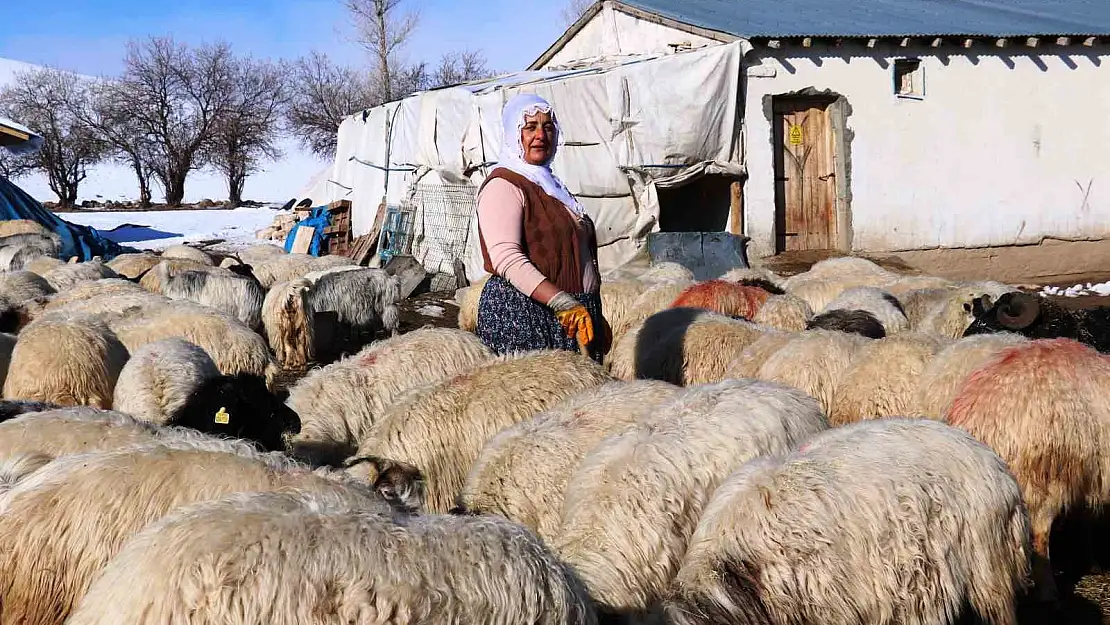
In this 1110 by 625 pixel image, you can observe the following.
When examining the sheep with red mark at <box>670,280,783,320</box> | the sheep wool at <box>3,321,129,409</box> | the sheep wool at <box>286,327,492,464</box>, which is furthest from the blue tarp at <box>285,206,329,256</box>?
the sheep wool at <box>286,327,492,464</box>

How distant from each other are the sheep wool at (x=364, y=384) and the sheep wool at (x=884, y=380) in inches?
71.7

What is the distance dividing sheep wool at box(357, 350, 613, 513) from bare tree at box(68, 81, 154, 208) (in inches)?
1967

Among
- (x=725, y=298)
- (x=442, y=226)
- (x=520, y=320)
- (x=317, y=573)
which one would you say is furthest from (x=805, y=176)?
(x=317, y=573)

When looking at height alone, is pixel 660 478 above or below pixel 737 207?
below

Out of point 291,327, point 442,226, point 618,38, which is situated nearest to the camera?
point 291,327

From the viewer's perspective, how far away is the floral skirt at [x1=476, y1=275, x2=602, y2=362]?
4.62 m

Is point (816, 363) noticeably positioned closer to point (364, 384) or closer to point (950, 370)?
point (950, 370)

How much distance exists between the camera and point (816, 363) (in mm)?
5336

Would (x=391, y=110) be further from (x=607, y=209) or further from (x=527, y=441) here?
(x=527, y=441)

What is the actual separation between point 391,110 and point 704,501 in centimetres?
1515

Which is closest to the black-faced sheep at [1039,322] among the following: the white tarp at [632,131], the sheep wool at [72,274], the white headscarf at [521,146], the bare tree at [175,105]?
the white headscarf at [521,146]

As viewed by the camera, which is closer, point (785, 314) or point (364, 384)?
point (364, 384)

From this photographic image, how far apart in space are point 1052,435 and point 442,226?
12.1 meters

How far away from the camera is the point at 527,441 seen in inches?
163
